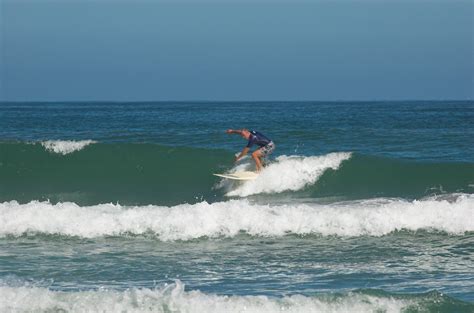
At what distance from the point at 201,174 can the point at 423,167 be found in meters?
5.63

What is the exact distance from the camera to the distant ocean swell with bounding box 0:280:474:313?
7.54m

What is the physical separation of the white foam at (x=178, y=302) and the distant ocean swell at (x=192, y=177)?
8.24 m

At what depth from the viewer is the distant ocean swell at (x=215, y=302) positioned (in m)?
7.54

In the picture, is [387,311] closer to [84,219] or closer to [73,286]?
[73,286]

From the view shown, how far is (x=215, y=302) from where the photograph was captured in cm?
758

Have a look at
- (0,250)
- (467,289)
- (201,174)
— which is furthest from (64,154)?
(467,289)

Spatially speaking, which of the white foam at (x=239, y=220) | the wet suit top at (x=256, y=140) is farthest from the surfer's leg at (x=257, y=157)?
the white foam at (x=239, y=220)

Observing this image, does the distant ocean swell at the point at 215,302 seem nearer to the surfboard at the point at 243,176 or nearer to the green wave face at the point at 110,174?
the green wave face at the point at 110,174

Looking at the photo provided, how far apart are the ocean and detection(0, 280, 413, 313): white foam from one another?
0.01 m

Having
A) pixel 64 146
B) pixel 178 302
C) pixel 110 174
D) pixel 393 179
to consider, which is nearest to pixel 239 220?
pixel 178 302

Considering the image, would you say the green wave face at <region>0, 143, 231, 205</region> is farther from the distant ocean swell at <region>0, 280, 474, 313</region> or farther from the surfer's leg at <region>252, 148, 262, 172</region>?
the distant ocean swell at <region>0, 280, 474, 313</region>

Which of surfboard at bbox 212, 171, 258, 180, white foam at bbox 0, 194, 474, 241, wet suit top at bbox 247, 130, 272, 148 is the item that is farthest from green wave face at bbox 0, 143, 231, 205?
white foam at bbox 0, 194, 474, 241

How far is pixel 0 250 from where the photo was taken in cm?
1100

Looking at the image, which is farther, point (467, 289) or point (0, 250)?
point (0, 250)
